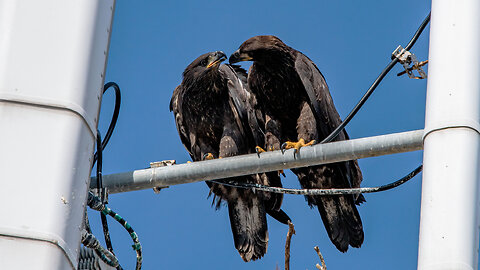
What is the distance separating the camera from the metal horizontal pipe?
475cm

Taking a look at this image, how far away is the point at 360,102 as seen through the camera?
5.36 meters

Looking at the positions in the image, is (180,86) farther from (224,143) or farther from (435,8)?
(435,8)

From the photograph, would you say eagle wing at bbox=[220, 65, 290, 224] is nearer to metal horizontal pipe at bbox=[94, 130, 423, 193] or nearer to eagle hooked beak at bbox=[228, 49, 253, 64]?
eagle hooked beak at bbox=[228, 49, 253, 64]

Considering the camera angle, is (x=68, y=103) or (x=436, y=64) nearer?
(x=68, y=103)

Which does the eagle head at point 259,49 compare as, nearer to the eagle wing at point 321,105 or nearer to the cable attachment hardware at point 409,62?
the eagle wing at point 321,105

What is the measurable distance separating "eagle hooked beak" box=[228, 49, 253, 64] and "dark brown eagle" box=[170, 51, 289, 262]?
0.21 meters

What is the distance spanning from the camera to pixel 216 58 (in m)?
9.15

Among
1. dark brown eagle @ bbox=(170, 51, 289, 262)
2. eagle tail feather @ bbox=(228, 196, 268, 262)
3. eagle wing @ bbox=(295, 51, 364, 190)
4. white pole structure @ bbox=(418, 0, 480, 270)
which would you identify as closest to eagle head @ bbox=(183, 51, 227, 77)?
dark brown eagle @ bbox=(170, 51, 289, 262)

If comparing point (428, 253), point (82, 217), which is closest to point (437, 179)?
point (428, 253)

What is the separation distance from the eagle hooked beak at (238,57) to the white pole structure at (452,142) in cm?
467

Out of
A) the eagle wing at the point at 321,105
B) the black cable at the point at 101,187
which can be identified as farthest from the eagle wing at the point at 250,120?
the black cable at the point at 101,187

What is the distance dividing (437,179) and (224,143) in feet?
18.5

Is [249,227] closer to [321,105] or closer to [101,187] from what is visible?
[321,105]

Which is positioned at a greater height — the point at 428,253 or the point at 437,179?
the point at 437,179
